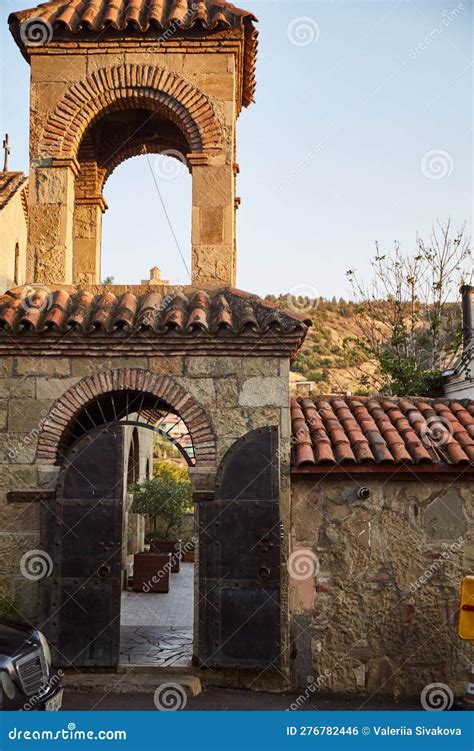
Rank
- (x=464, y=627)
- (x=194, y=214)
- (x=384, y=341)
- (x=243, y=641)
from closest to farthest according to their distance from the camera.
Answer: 1. (x=464, y=627)
2. (x=243, y=641)
3. (x=194, y=214)
4. (x=384, y=341)

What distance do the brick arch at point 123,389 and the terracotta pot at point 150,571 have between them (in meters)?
6.59

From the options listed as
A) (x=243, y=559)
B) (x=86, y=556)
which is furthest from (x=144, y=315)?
(x=243, y=559)

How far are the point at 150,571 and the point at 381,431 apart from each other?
734cm

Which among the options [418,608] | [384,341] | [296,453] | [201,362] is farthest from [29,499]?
[384,341]

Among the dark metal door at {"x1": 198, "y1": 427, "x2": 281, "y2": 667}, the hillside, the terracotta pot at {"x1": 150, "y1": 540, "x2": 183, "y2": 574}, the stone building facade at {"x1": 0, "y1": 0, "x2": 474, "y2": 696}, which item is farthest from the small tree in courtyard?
the hillside

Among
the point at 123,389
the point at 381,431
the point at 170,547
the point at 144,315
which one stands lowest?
the point at 170,547

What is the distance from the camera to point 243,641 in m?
7.73

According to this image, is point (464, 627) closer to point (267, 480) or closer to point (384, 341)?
point (267, 480)

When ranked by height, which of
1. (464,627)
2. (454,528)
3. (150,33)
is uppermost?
(150,33)

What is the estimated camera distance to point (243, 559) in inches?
309

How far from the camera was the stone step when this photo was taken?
755cm

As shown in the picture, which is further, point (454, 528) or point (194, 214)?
point (194, 214)

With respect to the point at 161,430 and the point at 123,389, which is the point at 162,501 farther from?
the point at 123,389

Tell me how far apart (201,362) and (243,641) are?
2885mm
